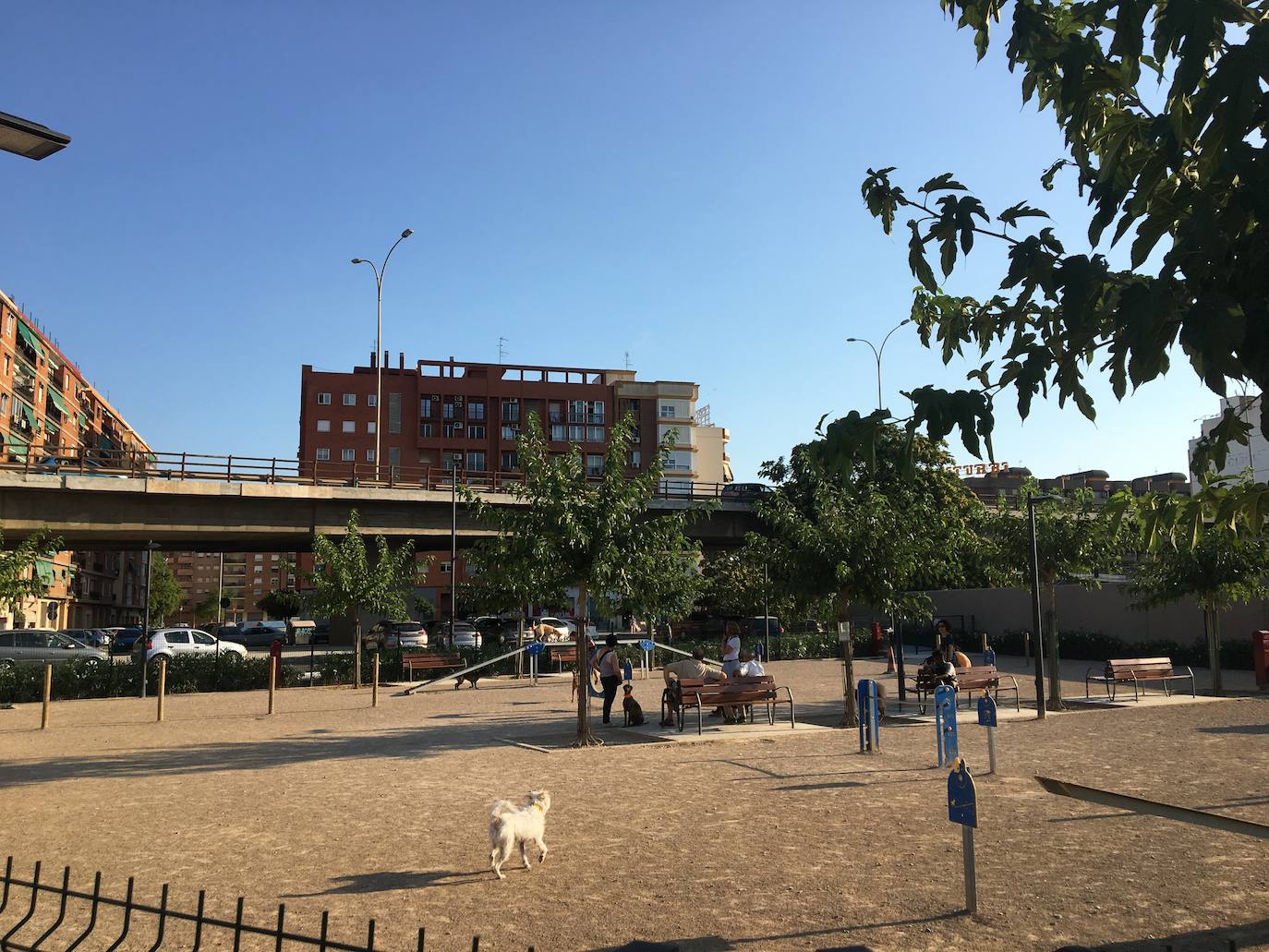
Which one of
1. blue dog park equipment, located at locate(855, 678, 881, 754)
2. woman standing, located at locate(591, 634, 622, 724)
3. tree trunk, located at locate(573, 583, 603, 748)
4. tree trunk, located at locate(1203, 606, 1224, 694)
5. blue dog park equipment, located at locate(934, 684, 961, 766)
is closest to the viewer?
blue dog park equipment, located at locate(934, 684, 961, 766)

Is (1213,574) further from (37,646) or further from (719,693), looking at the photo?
(37,646)

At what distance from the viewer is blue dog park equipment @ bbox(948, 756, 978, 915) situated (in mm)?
6184

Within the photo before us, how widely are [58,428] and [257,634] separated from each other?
34.1 m

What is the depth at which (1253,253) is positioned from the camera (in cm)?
346

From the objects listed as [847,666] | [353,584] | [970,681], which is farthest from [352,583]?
[970,681]

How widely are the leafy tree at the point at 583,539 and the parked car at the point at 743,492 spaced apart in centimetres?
3201

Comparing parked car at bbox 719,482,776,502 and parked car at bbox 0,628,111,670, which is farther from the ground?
parked car at bbox 719,482,776,502

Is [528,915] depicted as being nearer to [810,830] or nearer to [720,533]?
[810,830]

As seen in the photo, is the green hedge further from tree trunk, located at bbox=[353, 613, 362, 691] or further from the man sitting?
tree trunk, located at bbox=[353, 613, 362, 691]

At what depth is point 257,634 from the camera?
58.7 meters

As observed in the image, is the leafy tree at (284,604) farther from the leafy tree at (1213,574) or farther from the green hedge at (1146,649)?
the leafy tree at (1213,574)

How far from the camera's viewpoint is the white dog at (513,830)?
734cm

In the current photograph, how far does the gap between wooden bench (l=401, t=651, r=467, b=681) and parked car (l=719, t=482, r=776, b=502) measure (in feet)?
73.8

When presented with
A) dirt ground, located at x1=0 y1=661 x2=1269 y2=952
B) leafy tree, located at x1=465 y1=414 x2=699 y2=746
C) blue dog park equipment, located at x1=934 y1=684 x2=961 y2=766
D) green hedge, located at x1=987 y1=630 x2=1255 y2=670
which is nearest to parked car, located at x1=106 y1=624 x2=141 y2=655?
dirt ground, located at x1=0 y1=661 x2=1269 y2=952
